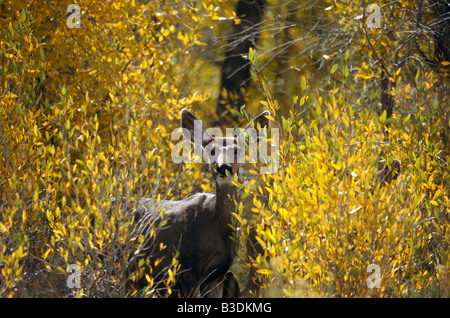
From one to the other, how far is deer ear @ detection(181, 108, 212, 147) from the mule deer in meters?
0.15

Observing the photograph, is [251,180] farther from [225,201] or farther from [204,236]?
[204,236]

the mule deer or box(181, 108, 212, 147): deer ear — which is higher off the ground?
box(181, 108, 212, 147): deer ear

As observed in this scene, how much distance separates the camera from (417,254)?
7488 millimetres

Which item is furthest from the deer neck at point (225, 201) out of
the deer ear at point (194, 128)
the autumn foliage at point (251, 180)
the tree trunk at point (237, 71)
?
the tree trunk at point (237, 71)

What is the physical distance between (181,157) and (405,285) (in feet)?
14.9

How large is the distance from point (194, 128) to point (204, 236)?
4.77 ft

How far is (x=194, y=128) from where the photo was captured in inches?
328

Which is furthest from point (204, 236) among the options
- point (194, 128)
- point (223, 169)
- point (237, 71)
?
point (237, 71)

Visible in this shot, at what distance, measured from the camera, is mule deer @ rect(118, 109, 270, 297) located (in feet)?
24.6

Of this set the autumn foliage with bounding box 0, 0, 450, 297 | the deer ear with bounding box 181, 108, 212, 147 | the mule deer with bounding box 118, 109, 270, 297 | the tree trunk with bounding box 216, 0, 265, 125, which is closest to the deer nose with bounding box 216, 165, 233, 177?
the mule deer with bounding box 118, 109, 270, 297

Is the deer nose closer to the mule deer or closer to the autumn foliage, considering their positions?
the mule deer

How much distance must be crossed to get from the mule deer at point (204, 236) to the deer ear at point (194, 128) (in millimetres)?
153
